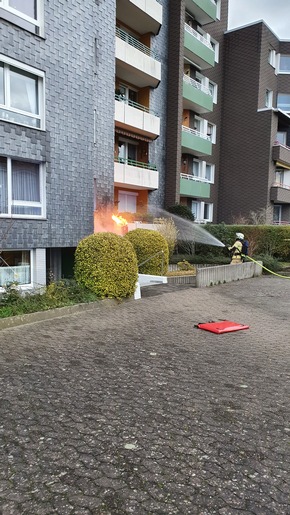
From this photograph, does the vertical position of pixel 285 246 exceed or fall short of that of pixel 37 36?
it falls short

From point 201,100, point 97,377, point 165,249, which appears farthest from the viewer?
point 201,100

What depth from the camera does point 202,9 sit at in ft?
78.4

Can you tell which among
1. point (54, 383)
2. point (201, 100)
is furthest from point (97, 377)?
point (201, 100)

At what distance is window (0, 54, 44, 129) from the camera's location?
29.5 feet

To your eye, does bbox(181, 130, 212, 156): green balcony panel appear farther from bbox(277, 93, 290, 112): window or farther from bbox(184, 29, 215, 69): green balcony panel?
bbox(277, 93, 290, 112): window

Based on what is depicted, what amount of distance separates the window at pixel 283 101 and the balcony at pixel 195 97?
10.1m

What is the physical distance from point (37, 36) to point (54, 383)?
29.6ft

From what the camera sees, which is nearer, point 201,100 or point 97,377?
point 97,377

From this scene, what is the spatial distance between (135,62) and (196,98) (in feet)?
21.6

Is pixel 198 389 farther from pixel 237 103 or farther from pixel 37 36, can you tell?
pixel 237 103

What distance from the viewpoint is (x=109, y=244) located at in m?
8.91

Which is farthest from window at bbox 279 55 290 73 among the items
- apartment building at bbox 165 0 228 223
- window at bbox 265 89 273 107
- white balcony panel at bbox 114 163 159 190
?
white balcony panel at bbox 114 163 159 190

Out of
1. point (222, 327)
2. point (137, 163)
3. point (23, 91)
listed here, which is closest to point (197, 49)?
point (137, 163)

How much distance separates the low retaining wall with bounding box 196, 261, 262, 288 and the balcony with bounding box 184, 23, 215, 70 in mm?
15415
